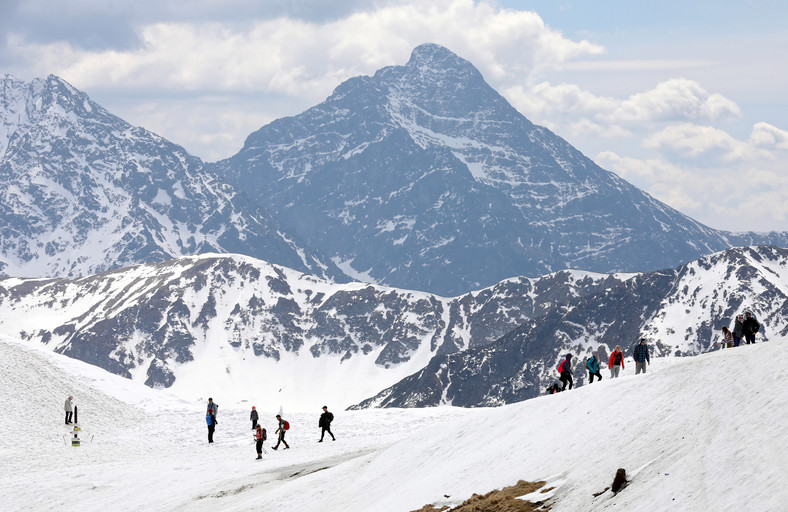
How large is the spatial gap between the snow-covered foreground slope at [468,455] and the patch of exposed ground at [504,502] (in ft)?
1.94

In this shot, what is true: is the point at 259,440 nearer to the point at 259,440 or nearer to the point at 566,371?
the point at 259,440

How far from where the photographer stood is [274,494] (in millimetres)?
36469

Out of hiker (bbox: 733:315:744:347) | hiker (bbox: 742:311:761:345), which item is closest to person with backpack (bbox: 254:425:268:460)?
hiker (bbox: 733:315:744:347)

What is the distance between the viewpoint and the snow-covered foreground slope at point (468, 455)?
74.0 ft

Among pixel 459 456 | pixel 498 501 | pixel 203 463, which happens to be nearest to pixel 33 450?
pixel 203 463

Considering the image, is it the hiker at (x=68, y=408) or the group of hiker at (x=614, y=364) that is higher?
the hiker at (x=68, y=408)

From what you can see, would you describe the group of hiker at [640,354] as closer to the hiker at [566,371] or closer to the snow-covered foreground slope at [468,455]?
the hiker at [566,371]

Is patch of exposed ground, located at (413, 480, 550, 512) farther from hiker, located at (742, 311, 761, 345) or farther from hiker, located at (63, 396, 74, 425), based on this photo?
hiker, located at (63, 396, 74, 425)

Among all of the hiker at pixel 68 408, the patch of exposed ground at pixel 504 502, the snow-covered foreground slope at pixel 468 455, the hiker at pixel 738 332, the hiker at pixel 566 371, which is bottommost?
the patch of exposed ground at pixel 504 502

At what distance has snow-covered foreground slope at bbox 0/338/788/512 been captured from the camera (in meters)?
22.5

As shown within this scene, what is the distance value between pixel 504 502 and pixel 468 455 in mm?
7688

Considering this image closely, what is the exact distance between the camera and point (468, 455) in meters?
33.1

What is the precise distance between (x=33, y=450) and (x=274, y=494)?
23.6 meters

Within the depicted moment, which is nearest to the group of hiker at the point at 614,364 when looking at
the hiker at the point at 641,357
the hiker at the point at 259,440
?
the hiker at the point at 641,357
